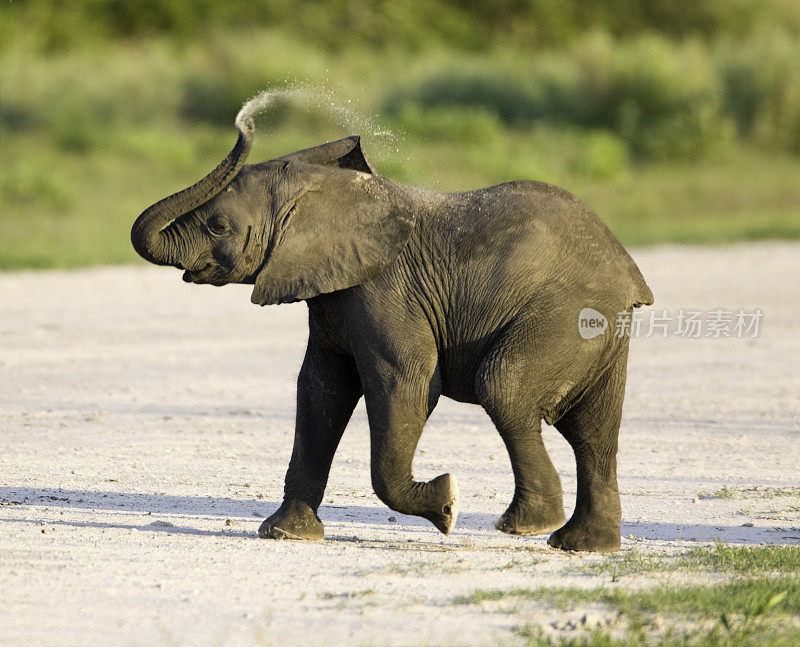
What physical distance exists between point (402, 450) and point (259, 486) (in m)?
2.08

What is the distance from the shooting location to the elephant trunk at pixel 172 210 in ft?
19.2

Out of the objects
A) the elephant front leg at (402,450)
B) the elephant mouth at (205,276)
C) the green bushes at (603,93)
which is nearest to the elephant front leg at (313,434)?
the elephant front leg at (402,450)

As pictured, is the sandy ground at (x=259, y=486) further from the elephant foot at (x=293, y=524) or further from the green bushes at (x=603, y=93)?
the green bushes at (x=603, y=93)

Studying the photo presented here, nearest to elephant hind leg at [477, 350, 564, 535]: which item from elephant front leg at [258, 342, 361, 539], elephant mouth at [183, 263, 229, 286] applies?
elephant front leg at [258, 342, 361, 539]

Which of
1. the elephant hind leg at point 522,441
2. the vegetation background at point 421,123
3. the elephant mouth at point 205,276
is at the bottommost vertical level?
the elephant hind leg at point 522,441

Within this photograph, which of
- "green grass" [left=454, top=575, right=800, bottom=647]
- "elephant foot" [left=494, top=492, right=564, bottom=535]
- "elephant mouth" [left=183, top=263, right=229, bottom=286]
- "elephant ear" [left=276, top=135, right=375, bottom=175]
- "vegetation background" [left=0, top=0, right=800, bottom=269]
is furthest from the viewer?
"vegetation background" [left=0, top=0, right=800, bottom=269]

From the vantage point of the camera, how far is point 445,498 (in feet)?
19.1

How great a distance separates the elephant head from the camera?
587 centimetres

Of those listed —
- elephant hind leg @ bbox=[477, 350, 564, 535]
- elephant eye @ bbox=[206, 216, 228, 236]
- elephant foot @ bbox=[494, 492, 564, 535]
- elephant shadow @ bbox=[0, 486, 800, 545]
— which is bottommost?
elephant shadow @ bbox=[0, 486, 800, 545]

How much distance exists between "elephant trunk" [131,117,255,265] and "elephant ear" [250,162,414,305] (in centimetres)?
22

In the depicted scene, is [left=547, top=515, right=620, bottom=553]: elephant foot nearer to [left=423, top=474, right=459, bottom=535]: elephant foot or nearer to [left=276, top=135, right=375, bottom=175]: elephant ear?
[left=423, top=474, right=459, bottom=535]: elephant foot

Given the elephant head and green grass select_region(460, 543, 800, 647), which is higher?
the elephant head

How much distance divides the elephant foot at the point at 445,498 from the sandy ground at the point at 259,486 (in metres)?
0.19

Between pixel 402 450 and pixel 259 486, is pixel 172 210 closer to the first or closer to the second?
pixel 402 450
